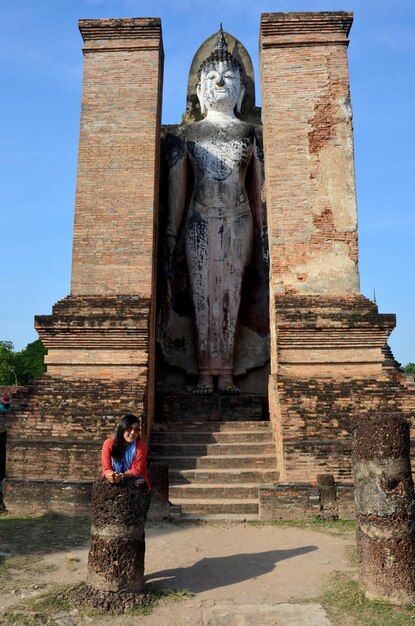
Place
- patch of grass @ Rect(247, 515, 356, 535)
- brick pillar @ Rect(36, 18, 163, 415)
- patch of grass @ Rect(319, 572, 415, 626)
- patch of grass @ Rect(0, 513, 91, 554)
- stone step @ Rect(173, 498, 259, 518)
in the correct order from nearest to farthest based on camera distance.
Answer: patch of grass @ Rect(319, 572, 415, 626)
patch of grass @ Rect(0, 513, 91, 554)
patch of grass @ Rect(247, 515, 356, 535)
stone step @ Rect(173, 498, 259, 518)
brick pillar @ Rect(36, 18, 163, 415)

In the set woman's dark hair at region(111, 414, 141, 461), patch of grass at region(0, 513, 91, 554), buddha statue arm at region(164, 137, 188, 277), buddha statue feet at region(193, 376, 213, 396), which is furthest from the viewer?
buddha statue arm at region(164, 137, 188, 277)

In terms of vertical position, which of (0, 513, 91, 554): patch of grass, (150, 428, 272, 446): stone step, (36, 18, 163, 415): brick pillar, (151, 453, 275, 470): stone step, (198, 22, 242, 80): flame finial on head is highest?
(198, 22, 242, 80): flame finial on head

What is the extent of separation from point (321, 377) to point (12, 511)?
4344 millimetres

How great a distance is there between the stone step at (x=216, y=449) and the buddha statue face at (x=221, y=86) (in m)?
6.43

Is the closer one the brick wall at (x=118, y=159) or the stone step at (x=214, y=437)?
the stone step at (x=214, y=437)

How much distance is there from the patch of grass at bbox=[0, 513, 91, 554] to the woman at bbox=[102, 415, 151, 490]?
148 centimetres

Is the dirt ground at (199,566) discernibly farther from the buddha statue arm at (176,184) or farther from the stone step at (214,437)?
the buddha statue arm at (176,184)

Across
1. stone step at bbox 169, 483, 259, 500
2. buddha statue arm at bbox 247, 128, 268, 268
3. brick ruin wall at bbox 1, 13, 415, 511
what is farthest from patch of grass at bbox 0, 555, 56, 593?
buddha statue arm at bbox 247, 128, 268, 268

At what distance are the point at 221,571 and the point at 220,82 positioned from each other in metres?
8.89

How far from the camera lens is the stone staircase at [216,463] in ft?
22.6

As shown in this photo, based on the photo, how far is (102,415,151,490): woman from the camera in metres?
4.62

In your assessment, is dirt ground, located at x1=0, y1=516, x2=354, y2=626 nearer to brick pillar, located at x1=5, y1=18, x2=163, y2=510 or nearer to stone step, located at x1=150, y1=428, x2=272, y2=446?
brick pillar, located at x1=5, y1=18, x2=163, y2=510

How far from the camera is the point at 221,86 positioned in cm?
1082

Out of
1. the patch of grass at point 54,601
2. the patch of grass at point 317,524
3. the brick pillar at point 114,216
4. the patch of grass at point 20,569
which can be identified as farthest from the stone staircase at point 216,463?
the patch of grass at point 54,601
